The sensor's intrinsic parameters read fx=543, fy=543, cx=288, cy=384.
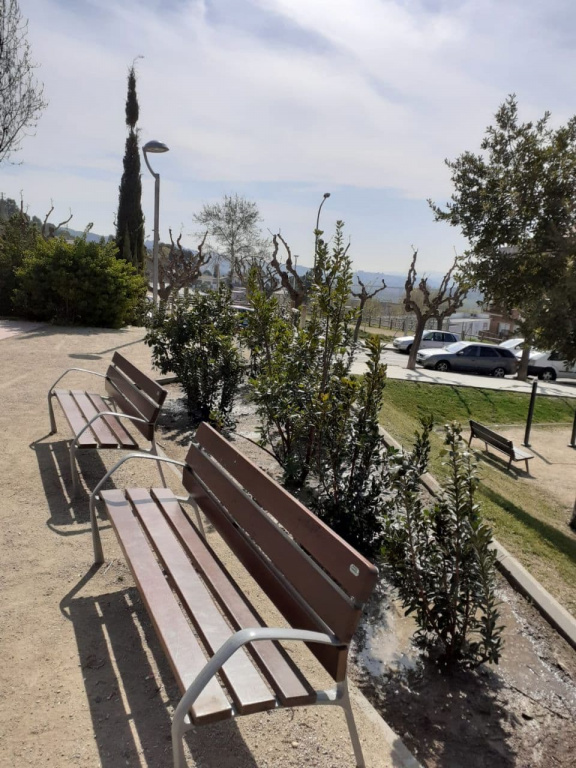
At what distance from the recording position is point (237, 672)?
1.87 meters

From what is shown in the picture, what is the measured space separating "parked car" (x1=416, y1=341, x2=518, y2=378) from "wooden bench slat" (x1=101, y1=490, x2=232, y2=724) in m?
20.1

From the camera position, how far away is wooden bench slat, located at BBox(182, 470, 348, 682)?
1.96 metres

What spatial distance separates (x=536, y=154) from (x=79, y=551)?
29.9 ft

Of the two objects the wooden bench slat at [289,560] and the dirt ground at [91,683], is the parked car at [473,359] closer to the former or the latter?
the dirt ground at [91,683]

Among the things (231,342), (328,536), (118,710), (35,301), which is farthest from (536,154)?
(35,301)

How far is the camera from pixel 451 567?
3078 millimetres

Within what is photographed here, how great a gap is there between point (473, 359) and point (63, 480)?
2020 centimetres

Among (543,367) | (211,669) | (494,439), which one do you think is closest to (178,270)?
(543,367)

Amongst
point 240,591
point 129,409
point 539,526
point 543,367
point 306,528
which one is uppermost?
point 306,528

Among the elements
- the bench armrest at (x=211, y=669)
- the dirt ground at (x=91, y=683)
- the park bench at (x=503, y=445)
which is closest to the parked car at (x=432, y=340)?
the park bench at (x=503, y=445)

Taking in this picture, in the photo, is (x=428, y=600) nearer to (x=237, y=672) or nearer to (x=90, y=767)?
(x=237, y=672)

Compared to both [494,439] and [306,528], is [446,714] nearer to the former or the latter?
[306,528]

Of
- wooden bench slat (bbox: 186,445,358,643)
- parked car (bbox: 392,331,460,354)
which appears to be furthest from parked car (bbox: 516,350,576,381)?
wooden bench slat (bbox: 186,445,358,643)

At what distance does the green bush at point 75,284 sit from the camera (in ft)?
46.4
